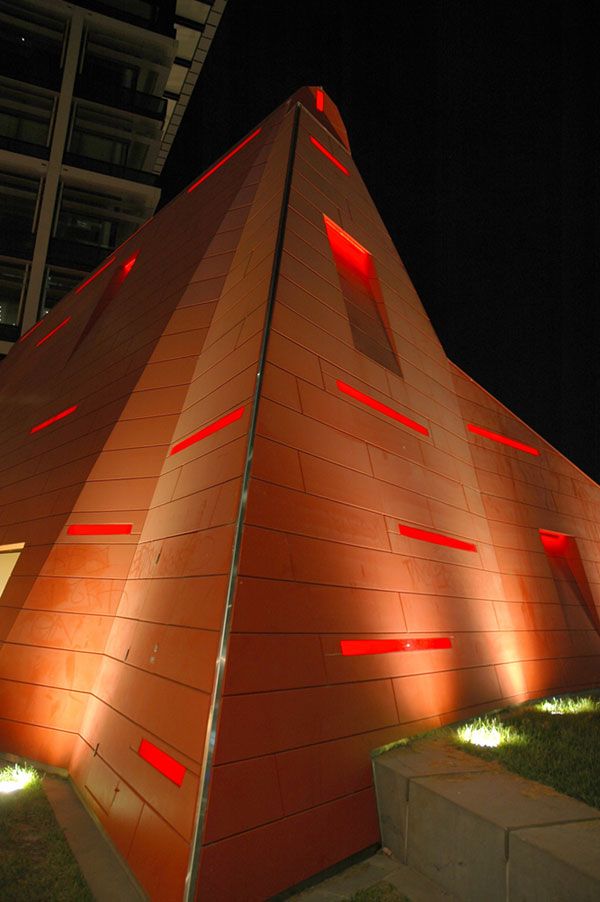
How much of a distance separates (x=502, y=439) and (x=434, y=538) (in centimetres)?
368

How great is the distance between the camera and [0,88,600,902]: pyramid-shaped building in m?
3.19

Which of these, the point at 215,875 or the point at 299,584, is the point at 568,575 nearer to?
the point at 299,584

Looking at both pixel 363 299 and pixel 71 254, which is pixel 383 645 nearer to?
pixel 363 299

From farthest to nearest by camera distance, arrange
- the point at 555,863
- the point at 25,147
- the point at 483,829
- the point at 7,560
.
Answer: the point at 25,147 → the point at 7,560 → the point at 483,829 → the point at 555,863

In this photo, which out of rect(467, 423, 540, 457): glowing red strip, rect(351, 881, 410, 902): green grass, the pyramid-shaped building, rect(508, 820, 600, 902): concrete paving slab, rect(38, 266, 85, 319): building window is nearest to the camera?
rect(508, 820, 600, 902): concrete paving slab

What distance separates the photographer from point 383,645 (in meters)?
4.12

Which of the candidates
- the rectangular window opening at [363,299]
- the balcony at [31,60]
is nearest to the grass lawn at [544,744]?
→ the rectangular window opening at [363,299]

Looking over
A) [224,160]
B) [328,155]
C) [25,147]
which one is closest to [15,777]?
[328,155]

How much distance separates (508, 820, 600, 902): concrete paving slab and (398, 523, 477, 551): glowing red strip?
2.54 meters

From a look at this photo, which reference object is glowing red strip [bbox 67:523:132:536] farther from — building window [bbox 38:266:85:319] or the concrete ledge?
building window [bbox 38:266:85:319]

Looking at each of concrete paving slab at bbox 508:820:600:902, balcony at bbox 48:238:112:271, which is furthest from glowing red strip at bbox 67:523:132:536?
balcony at bbox 48:238:112:271

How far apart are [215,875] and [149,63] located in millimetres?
33926

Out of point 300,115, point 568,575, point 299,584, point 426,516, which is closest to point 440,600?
point 426,516

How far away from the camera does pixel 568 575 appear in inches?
309
